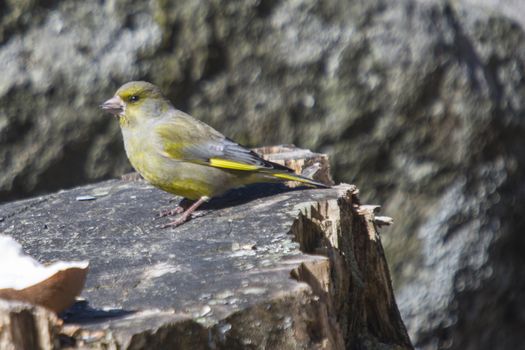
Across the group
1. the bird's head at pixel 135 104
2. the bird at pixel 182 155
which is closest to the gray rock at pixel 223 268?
the bird at pixel 182 155

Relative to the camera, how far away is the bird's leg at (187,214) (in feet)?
14.8

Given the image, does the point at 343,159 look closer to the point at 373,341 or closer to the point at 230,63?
the point at 230,63

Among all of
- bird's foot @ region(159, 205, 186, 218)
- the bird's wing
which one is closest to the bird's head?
the bird's wing

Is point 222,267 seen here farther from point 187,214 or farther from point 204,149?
point 204,149

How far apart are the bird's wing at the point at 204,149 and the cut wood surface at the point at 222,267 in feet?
0.48

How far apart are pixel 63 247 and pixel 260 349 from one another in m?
1.38

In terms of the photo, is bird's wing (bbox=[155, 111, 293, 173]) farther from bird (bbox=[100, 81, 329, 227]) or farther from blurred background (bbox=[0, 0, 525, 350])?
blurred background (bbox=[0, 0, 525, 350])

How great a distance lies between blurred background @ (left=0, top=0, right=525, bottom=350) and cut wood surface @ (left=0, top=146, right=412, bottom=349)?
201 centimetres

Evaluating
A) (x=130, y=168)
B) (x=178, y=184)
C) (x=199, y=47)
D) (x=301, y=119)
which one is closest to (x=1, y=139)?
(x=130, y=168)

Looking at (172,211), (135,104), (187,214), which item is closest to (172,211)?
(172,211)

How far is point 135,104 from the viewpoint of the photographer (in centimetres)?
559

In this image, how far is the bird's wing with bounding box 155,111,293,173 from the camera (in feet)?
17.2

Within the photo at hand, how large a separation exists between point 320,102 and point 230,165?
2.57m

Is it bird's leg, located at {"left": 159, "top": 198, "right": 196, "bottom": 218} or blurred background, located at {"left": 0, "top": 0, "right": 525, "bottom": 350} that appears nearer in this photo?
bird's leg, located at {"left": 159, "top": 198, "right": 196, "bottom": 218}
